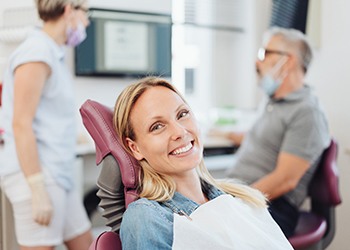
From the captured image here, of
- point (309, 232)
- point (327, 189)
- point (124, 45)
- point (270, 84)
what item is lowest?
point (309, 232)

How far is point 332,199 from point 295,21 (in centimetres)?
114

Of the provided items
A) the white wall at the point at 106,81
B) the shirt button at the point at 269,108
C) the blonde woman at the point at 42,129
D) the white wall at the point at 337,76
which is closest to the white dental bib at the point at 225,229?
the blonde woman at the point at 42,129

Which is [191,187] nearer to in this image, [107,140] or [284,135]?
[107,140]

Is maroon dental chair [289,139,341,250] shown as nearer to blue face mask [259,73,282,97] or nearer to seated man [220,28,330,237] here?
seated man [220,28,330,237]

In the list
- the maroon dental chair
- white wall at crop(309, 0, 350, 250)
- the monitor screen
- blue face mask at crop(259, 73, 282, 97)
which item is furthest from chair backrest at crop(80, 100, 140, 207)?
the monitor screen

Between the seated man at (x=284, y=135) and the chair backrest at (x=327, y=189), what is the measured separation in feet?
0.13

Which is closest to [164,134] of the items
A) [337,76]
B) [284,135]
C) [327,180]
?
[284,135]

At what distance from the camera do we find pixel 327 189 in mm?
1807

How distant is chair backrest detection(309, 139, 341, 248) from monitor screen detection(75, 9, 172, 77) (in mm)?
1099

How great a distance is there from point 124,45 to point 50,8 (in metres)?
1.24

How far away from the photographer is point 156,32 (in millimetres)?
2756

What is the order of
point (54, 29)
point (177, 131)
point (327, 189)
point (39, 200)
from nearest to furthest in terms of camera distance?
point (177, 131) < point (39, 200) < point (54, 29) < point (327, 189)

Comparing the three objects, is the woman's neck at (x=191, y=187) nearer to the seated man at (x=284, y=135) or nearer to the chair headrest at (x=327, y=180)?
the seated man at (x=284, y=135)

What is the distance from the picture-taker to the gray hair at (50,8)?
147cm
